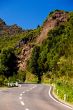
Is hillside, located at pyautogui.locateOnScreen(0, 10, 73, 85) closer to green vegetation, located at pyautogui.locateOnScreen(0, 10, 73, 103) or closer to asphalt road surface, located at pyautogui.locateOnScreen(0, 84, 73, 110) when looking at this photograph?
green vegetation, located at pyautogui.locateOnScreen(0, 10, 73, 103)

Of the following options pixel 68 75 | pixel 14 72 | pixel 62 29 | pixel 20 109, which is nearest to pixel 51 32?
pixel 62 29

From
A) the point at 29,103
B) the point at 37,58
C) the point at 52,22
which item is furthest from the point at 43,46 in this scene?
the point at 29,103

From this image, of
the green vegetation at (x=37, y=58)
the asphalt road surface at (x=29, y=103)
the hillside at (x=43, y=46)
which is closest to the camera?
the asphalt road surface at (x=29, y=103)

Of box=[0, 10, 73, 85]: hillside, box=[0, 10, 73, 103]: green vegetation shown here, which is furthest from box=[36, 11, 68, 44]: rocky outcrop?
box=[0, 10, 73, 103]: green vegetation

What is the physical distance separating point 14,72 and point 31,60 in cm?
1571

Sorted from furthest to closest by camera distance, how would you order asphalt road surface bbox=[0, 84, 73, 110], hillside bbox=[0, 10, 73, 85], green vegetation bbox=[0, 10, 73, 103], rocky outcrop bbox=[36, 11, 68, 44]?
rocky outcrop bbox=[36, 11, 68, 44], hillside bbox=[0, 10, 73, 85], green vegetation bbox=[0, 10, 73, 103], asphalt road surface bbox=[0, 84, 73, 110]

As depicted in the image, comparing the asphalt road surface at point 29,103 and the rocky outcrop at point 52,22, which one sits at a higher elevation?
the rocky outcrop at point 52,22

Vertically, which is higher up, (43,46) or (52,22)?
(52,22)

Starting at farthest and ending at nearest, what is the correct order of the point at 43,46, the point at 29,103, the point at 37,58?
the point at 43,46, the point at 37,58, the point at 29,103

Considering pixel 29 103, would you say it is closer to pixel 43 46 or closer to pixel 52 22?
pixel 43 46

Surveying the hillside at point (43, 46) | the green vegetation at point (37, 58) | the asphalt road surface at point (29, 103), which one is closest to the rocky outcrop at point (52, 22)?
the hillside at point (43, 46)

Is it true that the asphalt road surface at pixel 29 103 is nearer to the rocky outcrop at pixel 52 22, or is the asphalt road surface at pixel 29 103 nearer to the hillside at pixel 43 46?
the hillside at pixel 43 46

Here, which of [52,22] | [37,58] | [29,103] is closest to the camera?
[29,103]

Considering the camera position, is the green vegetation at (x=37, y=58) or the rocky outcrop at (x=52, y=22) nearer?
the green vegetation at (x=37, y=58)
